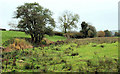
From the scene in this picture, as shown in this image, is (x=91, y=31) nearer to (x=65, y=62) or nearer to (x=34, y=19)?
(x=34, y=19)

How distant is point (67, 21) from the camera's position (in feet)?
220

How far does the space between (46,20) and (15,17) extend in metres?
8.23

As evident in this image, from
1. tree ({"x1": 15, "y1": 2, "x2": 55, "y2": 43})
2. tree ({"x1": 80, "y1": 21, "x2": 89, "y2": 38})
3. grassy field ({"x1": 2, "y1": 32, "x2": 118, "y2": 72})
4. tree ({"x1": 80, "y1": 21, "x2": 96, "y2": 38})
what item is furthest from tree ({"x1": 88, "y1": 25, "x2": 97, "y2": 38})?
grassy field ({"x1": 2, "y1": 32, "x2": 118, "y2": 72})

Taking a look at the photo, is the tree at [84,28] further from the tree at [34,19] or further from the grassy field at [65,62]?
the grassy field at [65,62]

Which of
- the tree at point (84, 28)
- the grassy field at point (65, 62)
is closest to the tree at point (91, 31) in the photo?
the tree at point (84, 28)

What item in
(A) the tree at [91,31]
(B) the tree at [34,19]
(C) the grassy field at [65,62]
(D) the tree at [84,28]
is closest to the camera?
(C) the grassy field at [65,62]

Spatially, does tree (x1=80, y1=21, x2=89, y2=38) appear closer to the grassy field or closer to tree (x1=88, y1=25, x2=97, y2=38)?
tree (x1=88, y1=25, x2=97, y2=38)

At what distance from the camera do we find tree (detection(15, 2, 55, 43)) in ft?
119

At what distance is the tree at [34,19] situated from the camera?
36.4m

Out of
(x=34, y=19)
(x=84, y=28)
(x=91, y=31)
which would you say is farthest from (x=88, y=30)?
(x=34, y=19)

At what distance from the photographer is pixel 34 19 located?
1444 inches

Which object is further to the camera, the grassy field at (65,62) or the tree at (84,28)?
the tree at (84,28)

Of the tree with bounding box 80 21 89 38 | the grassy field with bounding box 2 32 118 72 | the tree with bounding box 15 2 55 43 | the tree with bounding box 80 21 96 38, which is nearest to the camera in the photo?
the grassy field with bounding box 2 32 118 72

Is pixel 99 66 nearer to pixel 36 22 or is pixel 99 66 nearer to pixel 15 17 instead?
pixel 36 22
